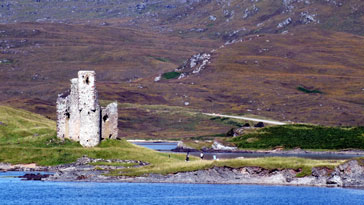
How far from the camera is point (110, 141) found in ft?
282

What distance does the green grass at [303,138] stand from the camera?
135 metres

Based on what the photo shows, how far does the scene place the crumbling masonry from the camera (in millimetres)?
82625

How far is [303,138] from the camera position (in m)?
141

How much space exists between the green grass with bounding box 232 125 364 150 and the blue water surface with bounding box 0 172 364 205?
65.7 m

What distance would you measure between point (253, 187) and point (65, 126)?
25956 millimetres

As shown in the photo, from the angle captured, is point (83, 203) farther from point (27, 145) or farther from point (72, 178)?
point (27, 145)

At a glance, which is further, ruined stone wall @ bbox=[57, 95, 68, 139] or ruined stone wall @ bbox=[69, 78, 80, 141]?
ruined stone wall @ bbox=[57, 95, 68, 139]

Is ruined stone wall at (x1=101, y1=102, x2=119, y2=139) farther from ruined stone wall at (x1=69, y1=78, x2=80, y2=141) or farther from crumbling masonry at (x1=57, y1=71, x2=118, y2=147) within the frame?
ruined stone wall at (x1=69, y1=78, x2=80, y2=141)

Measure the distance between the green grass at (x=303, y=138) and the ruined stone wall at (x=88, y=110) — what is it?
2285 inches

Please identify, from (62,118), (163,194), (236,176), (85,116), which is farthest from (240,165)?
(62,118)

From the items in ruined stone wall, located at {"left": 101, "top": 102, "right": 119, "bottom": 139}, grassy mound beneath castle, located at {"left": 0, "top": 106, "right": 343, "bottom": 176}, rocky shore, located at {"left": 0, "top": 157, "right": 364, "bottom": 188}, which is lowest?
rocky shore, located at {"left": 0, "top": 157, "right": 364, "bottom": 188}

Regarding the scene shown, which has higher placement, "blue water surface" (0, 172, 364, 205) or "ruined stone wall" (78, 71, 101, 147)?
"ruined stone wall" (78, 71, 101, 147)

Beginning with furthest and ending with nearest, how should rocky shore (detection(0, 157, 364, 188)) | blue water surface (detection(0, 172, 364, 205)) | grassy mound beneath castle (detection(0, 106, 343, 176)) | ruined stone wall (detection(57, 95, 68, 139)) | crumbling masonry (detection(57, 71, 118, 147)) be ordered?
ruined stone wall (detection(57, 95, 68, 139)), crumbling masonry (detection(57, 71, 118, 147)), grassy mound beneath castle (detection(0, 106, 343, 176)), rocky shore (detection(0, 157, 364, 188)), blue water surface (detection(0, 172, 364, 205))

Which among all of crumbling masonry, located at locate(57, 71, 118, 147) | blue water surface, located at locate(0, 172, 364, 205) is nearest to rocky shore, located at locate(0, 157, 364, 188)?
blue water surface, located at locate(0, 172, 364, 205)
